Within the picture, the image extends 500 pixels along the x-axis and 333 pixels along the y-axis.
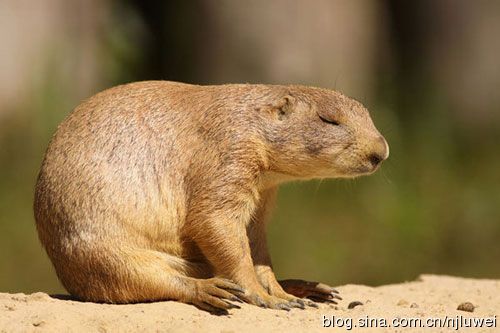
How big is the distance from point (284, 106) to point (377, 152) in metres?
0.72

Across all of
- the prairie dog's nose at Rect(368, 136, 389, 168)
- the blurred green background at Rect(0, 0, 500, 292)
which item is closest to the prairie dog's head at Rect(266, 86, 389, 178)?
the prairie dog's nose at Rect(368, 136, 389, 168)

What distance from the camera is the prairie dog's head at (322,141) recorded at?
7.33 m

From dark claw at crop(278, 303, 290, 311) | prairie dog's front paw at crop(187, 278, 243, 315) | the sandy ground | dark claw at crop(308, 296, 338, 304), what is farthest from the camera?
dark claw at crop(308, 296, 338, 304)

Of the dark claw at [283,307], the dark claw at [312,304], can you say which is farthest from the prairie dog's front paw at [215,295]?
the dark claw at [312,304]

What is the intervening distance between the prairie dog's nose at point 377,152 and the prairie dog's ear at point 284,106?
629 millimetres

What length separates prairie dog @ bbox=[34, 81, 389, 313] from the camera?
686cm

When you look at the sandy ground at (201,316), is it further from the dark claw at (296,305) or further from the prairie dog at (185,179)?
the prairie dog at (185,179)

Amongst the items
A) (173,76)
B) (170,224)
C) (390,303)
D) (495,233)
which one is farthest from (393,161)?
(170,224)

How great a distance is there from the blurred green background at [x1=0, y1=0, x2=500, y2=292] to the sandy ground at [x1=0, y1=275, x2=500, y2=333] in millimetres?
4234

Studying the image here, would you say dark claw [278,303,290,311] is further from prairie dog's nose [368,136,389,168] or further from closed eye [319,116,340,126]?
closed eye [319,116,340,126]

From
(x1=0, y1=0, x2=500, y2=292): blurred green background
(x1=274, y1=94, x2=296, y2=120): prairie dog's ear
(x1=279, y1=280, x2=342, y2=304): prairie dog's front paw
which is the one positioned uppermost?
(x1=0, y1=0, x2=500, y2=292): blurred green background

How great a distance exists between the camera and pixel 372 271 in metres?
12.1

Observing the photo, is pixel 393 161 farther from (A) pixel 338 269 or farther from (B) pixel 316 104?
(B) pixel 316 104

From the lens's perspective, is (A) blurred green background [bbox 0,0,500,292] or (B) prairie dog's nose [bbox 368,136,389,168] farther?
(A) blurred green background [bbox 0,0,500,292]
